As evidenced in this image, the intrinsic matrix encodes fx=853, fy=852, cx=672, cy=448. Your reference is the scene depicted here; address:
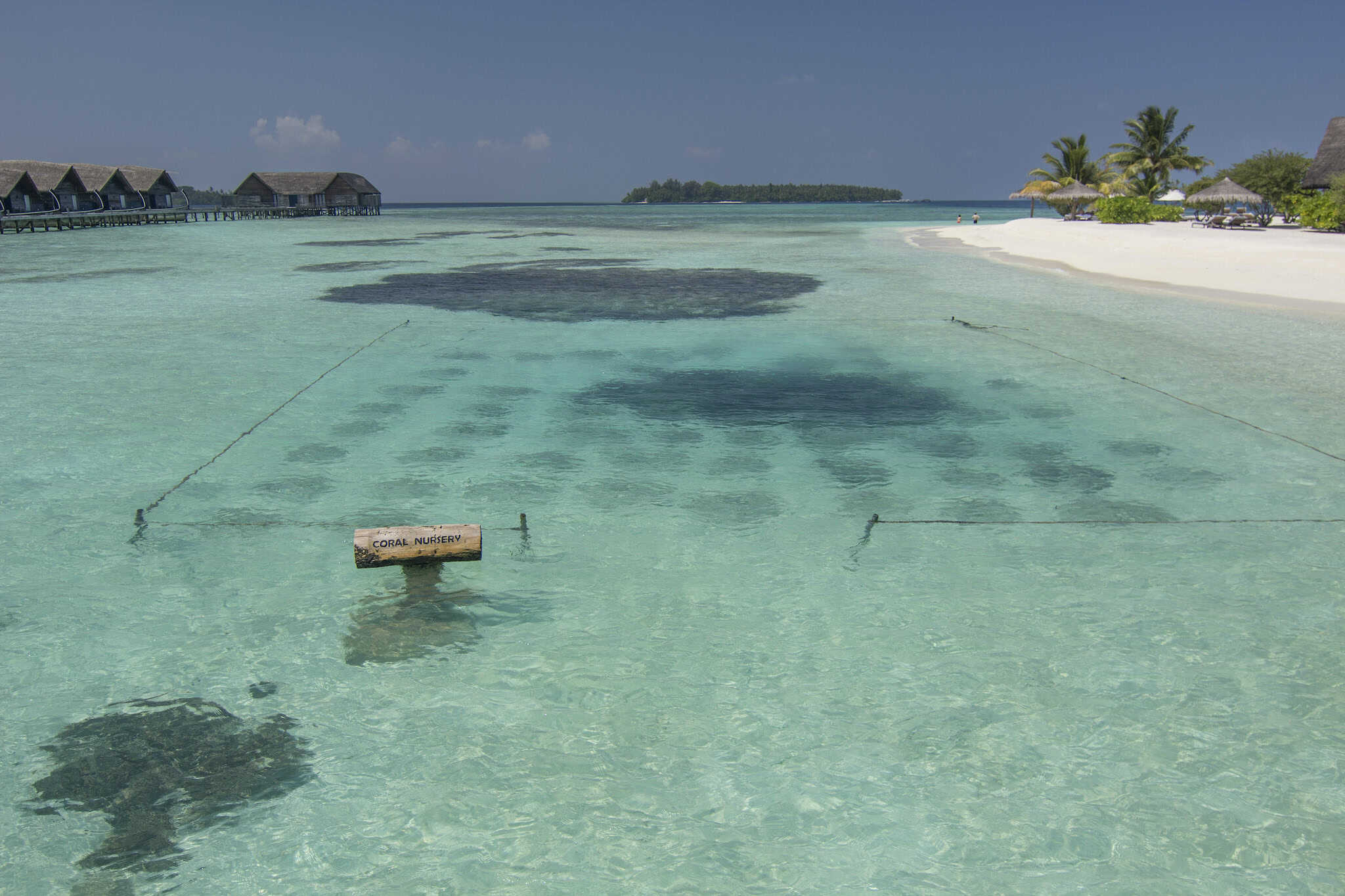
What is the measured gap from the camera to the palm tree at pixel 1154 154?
2226 inches

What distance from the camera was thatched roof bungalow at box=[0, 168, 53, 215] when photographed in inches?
2040

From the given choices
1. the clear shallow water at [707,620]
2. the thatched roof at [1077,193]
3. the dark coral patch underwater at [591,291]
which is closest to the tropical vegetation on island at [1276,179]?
the thatched roof at [1077,193]

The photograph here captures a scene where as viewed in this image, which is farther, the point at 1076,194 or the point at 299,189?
the point at 299,189

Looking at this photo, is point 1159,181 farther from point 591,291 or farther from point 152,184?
point 152,184

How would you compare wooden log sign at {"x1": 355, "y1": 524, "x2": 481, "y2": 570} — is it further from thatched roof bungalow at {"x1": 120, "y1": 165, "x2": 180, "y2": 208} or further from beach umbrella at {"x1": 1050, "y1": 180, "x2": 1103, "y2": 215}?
thatched roof bungalow at {"x1": 120, "y1": 165, "x2": 180, "y2": 208}

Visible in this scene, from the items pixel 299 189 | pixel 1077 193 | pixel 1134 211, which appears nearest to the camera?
pixel 1134 211

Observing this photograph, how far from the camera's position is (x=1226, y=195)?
1597 inches

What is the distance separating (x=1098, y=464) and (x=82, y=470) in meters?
10.2

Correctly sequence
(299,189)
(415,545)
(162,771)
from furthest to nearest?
(299,189), (415,545), (162,771)

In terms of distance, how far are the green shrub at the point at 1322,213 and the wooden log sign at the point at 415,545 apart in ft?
126

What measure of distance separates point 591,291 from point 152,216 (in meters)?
57.2

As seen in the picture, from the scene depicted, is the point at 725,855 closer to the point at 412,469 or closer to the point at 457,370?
the point at 412,469

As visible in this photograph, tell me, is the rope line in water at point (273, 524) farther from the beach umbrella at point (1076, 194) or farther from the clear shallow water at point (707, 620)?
the beach umbrella at point (1076, 194)

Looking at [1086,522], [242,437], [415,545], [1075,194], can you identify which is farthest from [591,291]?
[1075,194]
